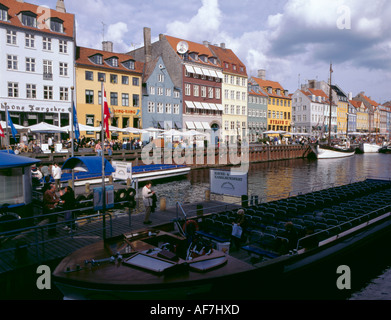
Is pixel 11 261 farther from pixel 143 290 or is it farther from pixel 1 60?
pixel 1 60

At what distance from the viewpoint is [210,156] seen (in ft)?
147

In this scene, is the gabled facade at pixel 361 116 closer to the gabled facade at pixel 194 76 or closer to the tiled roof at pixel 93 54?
the gabled facade at pixel 194 76

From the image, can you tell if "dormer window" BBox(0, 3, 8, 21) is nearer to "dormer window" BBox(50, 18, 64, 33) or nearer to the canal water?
"dormer window" BBox(50, 18, 64, 33)

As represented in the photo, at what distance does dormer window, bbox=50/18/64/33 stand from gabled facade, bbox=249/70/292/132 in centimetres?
4500

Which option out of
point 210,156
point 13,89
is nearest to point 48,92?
point 13,89

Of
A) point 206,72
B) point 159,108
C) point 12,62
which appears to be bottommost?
point 159,108

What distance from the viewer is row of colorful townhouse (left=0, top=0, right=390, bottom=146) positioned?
Answer: 40.8 metres

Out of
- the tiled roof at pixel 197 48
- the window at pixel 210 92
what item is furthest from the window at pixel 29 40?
the window at pixel 210 92

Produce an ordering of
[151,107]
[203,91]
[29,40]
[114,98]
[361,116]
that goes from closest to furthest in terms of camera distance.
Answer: [29,40] → [114,98] → [151,107] → [203,91] → [361,116]

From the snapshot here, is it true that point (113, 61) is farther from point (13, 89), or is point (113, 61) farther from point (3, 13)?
point (13, 89)

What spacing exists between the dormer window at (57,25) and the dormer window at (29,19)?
202 centimetres

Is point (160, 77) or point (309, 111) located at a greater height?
point (160, 77)

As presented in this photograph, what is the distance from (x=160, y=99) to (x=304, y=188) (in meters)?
35.8

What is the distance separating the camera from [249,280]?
7742 millimetres
